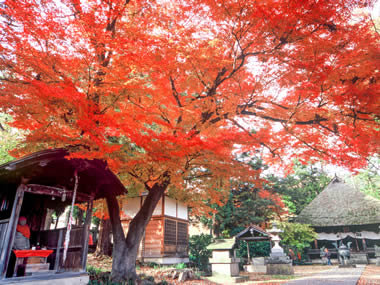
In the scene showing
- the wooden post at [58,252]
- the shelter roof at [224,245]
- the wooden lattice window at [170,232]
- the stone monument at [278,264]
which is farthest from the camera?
the wooden lattice window at [170,232]

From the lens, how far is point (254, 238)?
14.8 metres

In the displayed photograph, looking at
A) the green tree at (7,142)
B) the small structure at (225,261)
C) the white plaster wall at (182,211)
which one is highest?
the green tree at (7,142)

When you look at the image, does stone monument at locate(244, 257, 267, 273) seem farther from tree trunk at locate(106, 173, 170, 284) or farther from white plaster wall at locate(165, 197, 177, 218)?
tree trunk at locate(106, 173, 170, 284)

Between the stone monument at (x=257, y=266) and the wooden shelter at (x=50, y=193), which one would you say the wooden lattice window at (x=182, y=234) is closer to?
the stone monument at (x=257, y=266)

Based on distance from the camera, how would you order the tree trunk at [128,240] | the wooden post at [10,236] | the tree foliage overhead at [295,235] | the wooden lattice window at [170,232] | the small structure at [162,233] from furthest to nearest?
1. the tree foliage overhead at [295,235]
2. the wooden lattice window at [170,232]
3. the small structure at [162,233]
4. the tree trunk at [128,240]
5. the wooden post at [10,236]

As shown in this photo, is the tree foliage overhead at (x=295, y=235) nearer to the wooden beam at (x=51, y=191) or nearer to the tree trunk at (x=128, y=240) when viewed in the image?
the tree trunk at (x=128, y=240)

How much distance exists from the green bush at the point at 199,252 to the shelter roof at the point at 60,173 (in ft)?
32.2

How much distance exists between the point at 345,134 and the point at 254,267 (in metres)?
11.0

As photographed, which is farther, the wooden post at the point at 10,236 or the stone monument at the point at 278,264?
the stone monument at the point at 278,264

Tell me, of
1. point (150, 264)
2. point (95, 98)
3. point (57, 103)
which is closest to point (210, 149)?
point (95, 98)

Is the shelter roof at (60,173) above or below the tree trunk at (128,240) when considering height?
above

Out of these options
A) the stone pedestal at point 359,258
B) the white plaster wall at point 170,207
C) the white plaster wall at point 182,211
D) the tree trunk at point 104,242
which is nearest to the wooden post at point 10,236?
the tree trunk at point 104,242

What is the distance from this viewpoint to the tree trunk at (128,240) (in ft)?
25.9

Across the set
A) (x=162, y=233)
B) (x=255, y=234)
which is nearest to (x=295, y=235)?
(x=255, y=234)
